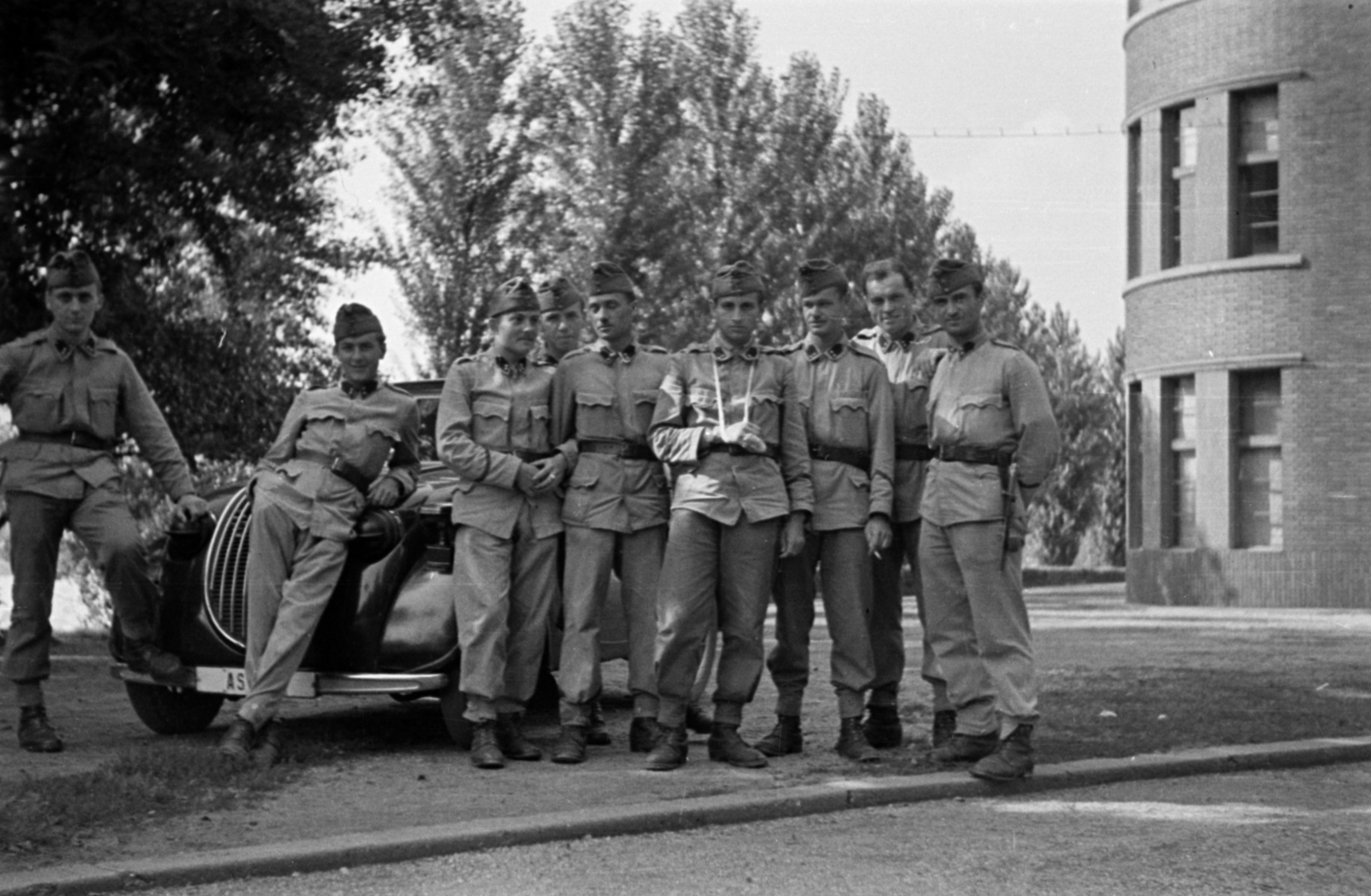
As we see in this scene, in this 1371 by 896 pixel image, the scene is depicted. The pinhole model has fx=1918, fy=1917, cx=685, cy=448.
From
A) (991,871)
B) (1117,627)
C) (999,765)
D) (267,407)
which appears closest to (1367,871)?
(991,871)

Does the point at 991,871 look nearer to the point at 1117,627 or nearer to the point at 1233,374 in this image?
the point at 1117,627

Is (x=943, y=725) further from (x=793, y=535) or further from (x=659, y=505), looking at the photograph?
(x=659, y=505)

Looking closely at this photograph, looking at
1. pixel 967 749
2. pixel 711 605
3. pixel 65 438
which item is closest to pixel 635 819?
pixel 711 605

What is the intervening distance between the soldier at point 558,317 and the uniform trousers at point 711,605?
141 centimetres

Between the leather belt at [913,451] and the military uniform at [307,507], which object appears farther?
the leather belt at [913,451]

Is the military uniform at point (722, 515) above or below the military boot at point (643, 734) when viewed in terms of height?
A: above

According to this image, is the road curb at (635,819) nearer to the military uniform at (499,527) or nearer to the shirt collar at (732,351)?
the military uniform at (499,527)

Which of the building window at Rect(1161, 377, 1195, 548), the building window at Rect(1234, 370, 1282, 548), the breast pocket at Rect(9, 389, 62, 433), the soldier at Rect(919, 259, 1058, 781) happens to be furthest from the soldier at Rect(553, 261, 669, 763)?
the building window at Rect(1161, 377, 1195, 548)

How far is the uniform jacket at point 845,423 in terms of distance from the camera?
8.42 m

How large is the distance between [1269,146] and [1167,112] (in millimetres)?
1509

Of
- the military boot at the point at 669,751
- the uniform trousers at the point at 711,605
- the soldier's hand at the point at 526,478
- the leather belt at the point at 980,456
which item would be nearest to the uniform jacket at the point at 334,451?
the soldier's hand at the point at 526,478

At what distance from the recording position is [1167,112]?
24109 millimetres

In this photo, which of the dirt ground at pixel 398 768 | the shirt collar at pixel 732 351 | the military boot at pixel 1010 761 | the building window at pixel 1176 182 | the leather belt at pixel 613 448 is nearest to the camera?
the dirt ground at pixel 398 768

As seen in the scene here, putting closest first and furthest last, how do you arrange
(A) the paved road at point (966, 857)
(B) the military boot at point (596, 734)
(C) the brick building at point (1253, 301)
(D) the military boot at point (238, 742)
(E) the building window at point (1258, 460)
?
1. (A) the paved road at point (966, 857)
2. (D) the military boot at point (238, 742)
3. (B) the military boot at point (596, 734)
4. (C) the brick building at point (1253, 301)
5. (E) the building window at point (1258, 460)
